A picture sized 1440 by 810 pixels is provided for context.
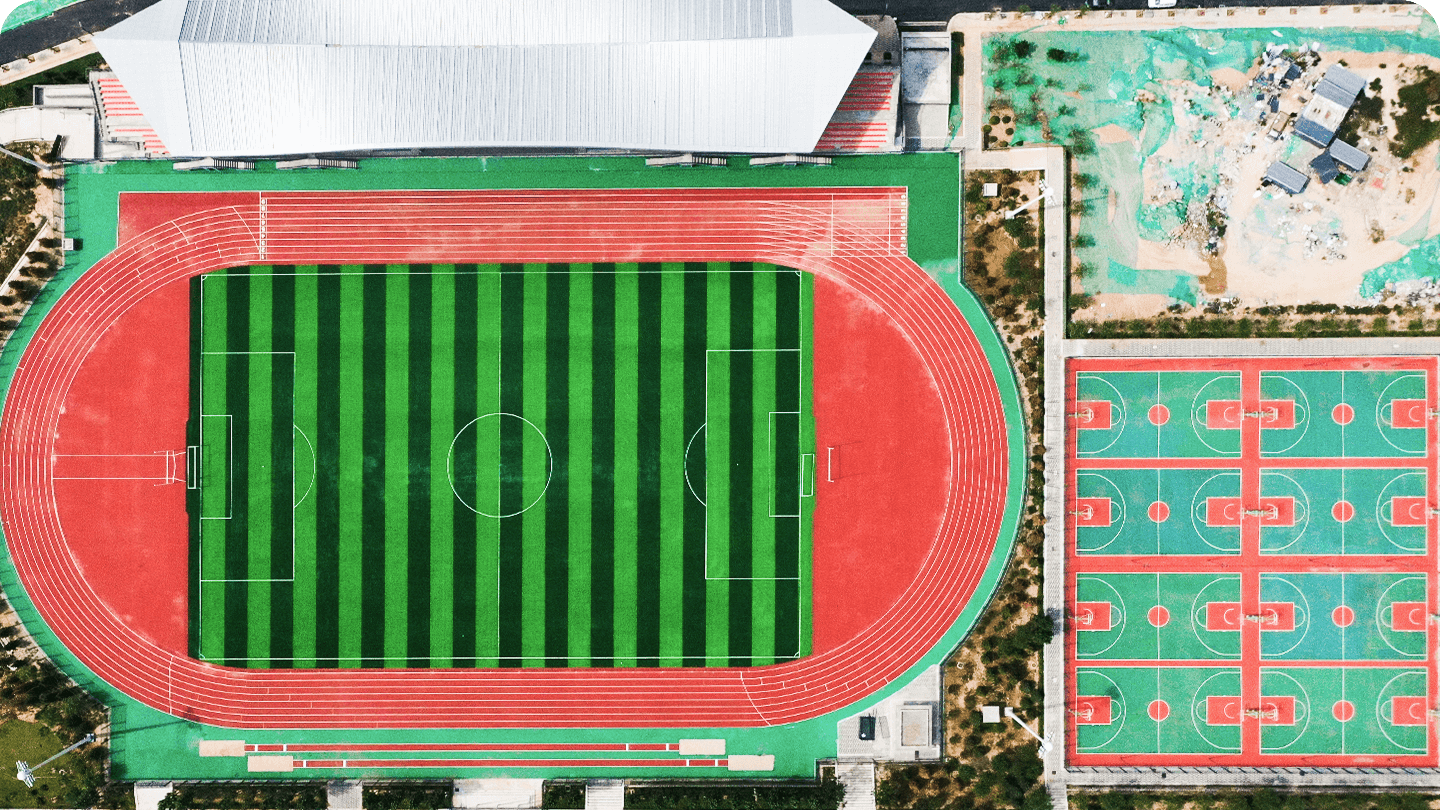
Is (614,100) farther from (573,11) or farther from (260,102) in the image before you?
(260,102)

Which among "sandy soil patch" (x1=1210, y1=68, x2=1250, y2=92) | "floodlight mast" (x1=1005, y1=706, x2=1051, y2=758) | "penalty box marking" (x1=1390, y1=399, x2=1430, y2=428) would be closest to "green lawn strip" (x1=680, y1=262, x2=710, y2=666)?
"floodlight mast" (x1=1005, y1=706, x2=1051, y2=758)

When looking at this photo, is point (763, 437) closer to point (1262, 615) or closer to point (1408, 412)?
point (1262, 615)

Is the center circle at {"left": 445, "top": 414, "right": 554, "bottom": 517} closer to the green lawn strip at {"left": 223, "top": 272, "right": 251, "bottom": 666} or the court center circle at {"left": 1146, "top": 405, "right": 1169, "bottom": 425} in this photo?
the green lawn strip at {"left": 223, "top": 272, "right": 251, "bottom": 666}

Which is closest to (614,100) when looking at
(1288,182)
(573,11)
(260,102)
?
(573,11)

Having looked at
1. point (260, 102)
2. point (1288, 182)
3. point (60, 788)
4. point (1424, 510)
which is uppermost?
point (260, 102)

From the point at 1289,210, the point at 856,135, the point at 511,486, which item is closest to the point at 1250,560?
the point at 1289,210

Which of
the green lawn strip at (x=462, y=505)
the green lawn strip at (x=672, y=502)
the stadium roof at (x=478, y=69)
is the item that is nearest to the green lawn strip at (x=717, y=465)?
the green lawn strip at (x=672, y=502)

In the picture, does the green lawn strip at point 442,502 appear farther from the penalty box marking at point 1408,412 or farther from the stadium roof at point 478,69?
the penalty box marking at point 1408,412
